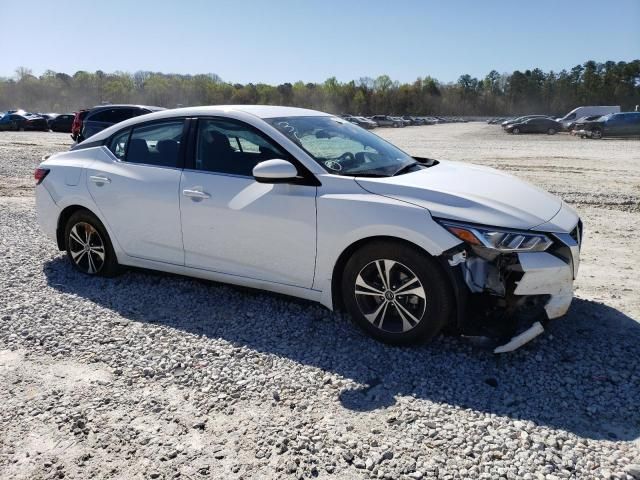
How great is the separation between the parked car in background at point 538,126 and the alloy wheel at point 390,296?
42620mm

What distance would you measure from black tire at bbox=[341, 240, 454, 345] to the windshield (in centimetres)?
74

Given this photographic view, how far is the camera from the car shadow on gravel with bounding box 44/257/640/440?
3.07 metres

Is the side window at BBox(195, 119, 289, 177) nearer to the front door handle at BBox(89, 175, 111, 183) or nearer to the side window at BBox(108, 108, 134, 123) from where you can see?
the front door handle at BBox(89, 175, 111, 183)

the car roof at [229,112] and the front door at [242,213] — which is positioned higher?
the car roof at [229,112]

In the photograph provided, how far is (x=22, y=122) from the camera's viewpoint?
1582 inches

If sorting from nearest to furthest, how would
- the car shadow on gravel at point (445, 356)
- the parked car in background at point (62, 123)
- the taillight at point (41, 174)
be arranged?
the car shadow on gravel at point (445, 356)
the taillight at point (41, 174)
the parked car in background at point (62, 123)

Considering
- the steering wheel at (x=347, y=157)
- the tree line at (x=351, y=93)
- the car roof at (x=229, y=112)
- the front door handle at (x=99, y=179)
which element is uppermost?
the tree line at (x=351, y=93)

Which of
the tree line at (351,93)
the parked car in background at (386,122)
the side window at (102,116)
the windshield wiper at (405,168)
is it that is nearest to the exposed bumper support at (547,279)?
the windshield wiper at (405,168)

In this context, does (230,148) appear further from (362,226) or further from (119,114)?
(119,114)

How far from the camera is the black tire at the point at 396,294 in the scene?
3.51 meters

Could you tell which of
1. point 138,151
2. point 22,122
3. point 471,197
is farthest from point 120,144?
point 22,122

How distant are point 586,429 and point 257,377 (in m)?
1.93

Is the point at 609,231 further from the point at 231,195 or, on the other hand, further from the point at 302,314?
the point at 231,195

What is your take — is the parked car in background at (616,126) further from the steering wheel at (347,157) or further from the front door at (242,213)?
the front door at (242,213)
